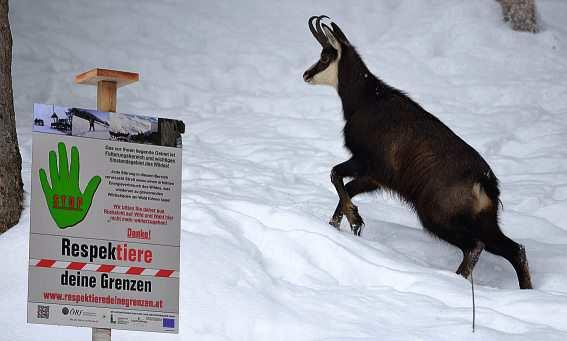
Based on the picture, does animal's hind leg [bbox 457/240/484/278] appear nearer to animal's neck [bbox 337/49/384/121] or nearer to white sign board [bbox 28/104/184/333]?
animal's neck [bbox 337/49/384/121]

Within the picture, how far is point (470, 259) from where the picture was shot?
22.1ft

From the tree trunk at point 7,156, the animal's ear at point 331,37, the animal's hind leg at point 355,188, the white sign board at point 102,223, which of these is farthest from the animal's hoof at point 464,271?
the tree trunk at point 7,156

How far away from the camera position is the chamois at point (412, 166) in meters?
6.77

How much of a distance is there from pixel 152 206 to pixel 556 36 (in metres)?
9.12

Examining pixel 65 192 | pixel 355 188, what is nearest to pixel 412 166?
pixel 355 188

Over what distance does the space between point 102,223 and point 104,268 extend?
0.73 feet

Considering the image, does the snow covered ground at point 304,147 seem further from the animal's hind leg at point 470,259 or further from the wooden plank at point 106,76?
the wooden plank at point 106,76

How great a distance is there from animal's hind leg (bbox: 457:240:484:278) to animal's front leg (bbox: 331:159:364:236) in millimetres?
889

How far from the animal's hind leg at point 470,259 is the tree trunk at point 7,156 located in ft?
10.3

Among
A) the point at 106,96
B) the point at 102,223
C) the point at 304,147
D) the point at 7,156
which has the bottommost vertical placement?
the point at 102,223

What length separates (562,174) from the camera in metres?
9.25

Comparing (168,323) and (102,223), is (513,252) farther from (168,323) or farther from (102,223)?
(102,223)

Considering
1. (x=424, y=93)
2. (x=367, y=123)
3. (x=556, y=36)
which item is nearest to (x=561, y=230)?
(x=367, y=123)

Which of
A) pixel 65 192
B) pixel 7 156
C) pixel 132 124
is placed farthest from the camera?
pixel 7 156
